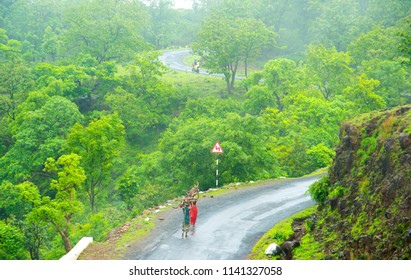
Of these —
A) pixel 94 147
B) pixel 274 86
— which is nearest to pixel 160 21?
pixel 274 86

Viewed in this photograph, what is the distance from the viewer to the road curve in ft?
51.1

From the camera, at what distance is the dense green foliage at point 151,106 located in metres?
28.3

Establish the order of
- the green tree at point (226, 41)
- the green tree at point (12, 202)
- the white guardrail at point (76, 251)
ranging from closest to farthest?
1. the white guardrail at point (76, 251)
2. the green tree at point (12, 202)
3. the green tree at point (226, 41)

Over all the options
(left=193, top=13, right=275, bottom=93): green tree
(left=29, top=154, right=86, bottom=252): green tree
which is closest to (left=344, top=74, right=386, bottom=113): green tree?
(left=193, top=13, right=275, bottom=93): green tree

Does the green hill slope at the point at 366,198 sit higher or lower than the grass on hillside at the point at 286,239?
higher

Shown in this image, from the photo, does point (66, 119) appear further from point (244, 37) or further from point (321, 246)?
point (321, 246)

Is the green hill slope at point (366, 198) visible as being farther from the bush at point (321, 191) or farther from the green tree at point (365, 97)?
the green tree at point (365, 97)

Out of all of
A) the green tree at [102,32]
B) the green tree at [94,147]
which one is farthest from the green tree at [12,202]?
the green tree at [102,32]

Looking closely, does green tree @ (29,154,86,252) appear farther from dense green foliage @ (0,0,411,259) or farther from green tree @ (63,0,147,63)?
green tree @ (63,0,147,63)

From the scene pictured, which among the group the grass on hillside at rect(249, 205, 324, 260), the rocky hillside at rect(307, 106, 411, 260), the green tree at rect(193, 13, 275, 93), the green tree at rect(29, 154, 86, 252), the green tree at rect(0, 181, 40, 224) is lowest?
the green tree at rect(0, 181, 40, 224)

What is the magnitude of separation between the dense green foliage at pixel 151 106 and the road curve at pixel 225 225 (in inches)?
143

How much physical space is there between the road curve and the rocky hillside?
2476 millimetres

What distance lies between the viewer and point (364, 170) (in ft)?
49.9
